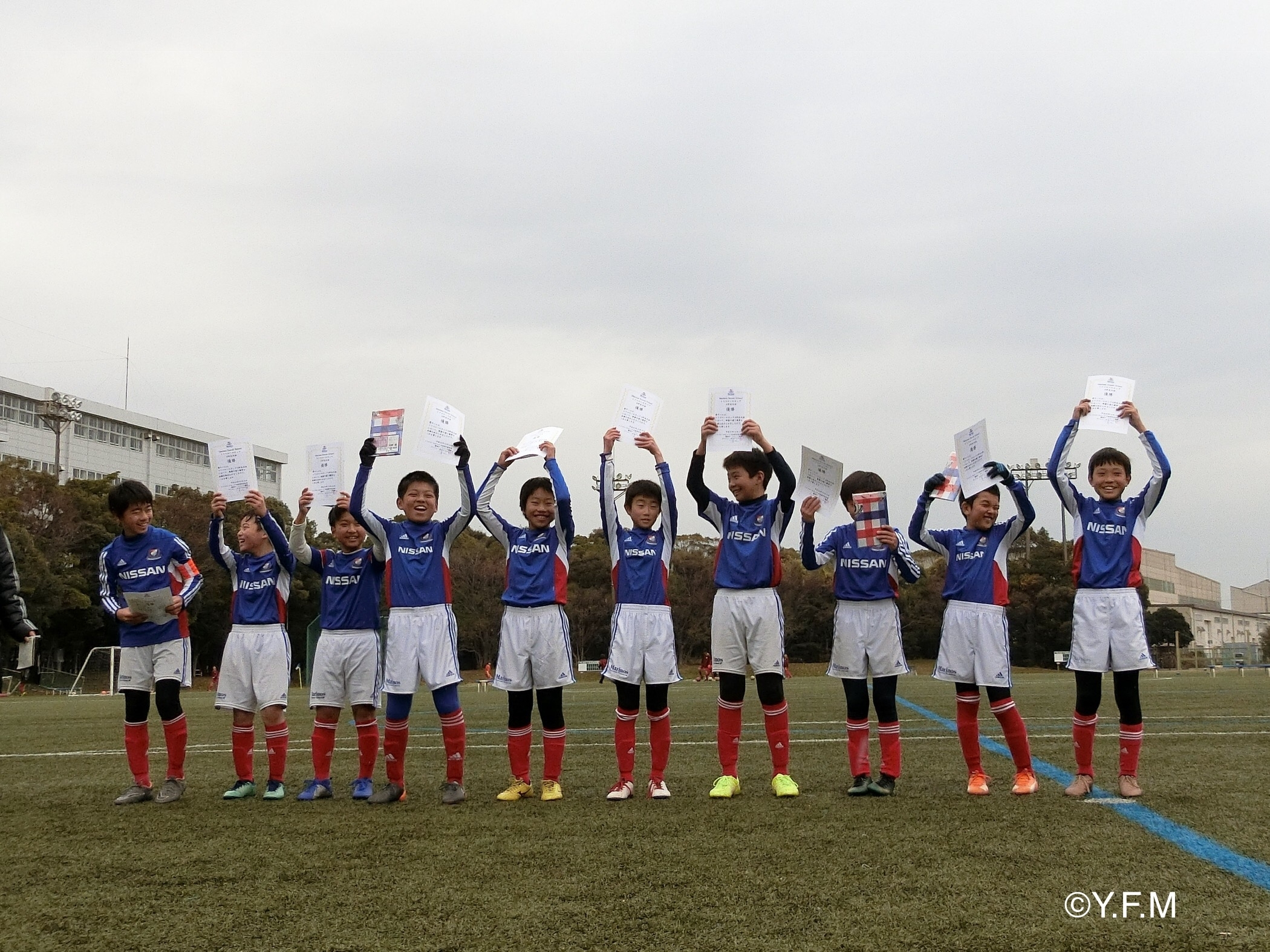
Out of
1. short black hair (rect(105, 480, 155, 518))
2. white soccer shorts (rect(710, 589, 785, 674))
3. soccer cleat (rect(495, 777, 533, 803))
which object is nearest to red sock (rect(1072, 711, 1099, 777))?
white soccer shorts (rect(710, 589, 785, 674))

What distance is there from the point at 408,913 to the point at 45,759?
766 cm

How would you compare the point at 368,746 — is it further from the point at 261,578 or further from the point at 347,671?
the point at 261,578

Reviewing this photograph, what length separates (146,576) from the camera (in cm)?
736

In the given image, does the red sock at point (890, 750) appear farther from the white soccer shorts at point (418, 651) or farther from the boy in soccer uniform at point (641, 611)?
the white soccer shorts at point (418, 651)

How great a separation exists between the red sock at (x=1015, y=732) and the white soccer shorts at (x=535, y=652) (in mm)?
2740

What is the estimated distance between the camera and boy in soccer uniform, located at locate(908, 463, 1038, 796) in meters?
6.79

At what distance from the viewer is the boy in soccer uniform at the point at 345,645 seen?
283 inches

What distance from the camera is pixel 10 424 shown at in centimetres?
6391

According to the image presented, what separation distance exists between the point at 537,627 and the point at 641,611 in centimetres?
68

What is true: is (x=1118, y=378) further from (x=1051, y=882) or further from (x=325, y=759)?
(x=325, y=759)

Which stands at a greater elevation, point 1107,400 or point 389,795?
point 1107,400

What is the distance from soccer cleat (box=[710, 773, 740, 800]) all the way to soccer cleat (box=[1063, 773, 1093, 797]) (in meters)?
1.94

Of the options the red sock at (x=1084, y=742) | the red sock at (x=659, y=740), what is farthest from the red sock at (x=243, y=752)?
the red sock at (x=1084, y=742)

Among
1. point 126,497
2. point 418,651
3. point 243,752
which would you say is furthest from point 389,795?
point 126,497
